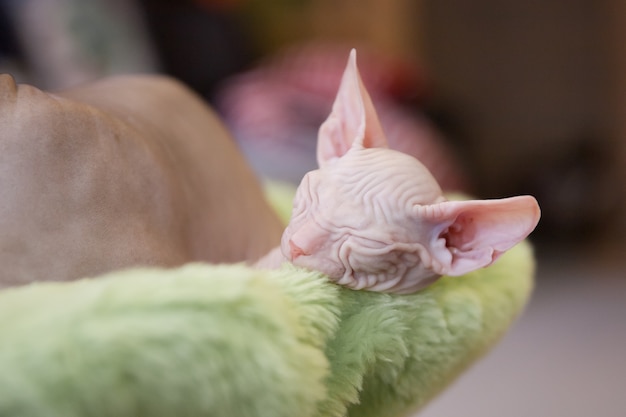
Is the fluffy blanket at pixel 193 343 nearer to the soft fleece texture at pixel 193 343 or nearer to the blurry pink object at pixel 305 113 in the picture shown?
the soft fleece texture at pixel 193 343

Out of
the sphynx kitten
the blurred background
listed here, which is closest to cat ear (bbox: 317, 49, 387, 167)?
the sphynx kitten

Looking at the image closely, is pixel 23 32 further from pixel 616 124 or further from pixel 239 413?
pixel 616 124

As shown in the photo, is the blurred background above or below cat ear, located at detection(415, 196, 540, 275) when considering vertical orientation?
below

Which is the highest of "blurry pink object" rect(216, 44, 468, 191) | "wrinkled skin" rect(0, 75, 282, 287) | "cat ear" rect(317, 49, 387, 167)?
"cat ear" rect(317, 49, 387, 167)

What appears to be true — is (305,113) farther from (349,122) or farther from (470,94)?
(349,122)

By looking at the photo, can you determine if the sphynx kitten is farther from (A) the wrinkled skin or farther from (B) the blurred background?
(B) the blurred background

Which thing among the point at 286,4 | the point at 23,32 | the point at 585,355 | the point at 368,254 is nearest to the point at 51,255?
the point at 368,254

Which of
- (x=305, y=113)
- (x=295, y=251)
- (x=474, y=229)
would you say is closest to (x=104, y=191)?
(x=295, y=251)

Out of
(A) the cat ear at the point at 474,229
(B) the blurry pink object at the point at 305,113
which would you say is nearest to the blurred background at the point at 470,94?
(B) the blurry pink object at the point at 305,113
